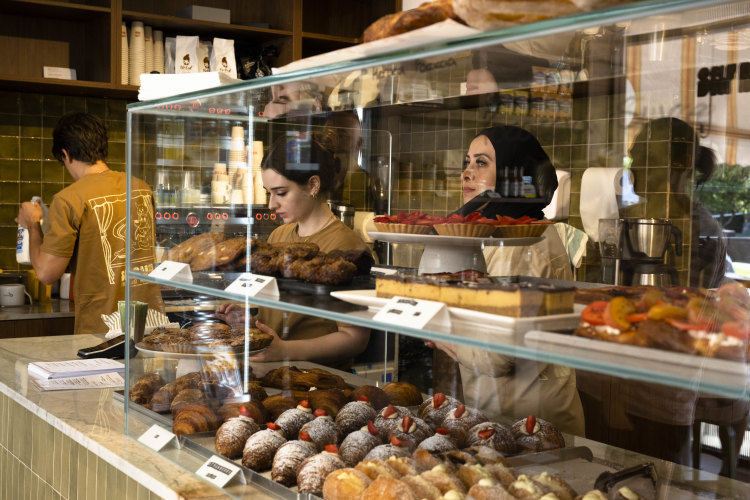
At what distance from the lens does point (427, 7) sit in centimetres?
107

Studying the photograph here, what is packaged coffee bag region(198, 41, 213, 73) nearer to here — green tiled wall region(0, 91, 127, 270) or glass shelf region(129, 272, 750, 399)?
green tiled wall region(0, 91, 127, 270)

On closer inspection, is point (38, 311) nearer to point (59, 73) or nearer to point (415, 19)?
point (59, 73)

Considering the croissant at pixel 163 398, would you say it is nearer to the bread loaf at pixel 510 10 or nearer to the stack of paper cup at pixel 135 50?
the bread loaf at pixel 510 10

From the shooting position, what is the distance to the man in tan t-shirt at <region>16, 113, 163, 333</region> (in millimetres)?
3289

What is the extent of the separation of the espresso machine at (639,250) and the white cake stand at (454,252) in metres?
0.43

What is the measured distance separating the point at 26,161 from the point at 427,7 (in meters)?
Result: 3.62

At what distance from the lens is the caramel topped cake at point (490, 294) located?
944 mm

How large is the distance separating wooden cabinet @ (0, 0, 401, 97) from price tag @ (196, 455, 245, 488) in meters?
2.98

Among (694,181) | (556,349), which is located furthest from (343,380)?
(694,181)

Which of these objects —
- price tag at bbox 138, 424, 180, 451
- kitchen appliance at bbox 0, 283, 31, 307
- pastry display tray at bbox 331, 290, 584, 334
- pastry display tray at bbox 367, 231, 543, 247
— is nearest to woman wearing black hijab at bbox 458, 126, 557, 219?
pastry display tray at bbox 367, 231, 543, 247

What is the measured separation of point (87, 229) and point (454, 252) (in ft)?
7.92

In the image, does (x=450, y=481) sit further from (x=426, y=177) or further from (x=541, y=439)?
(x=426, y=177)

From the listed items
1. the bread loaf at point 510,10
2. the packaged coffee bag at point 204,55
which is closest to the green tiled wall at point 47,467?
the bread loaf at point 510,10

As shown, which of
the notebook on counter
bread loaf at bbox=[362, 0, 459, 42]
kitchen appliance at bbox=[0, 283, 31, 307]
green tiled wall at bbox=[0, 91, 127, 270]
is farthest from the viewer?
green tiled wall at bbox=[0, 91, 127, 270]
